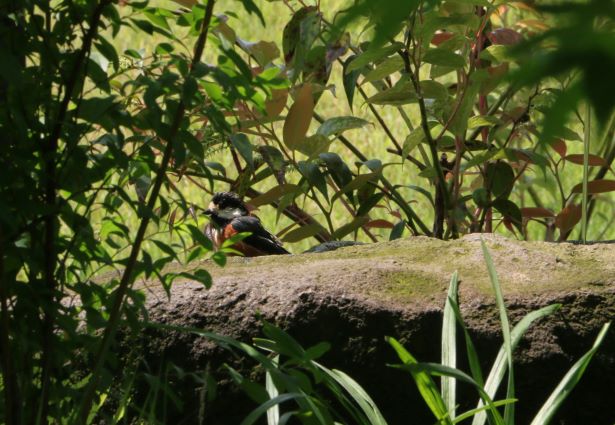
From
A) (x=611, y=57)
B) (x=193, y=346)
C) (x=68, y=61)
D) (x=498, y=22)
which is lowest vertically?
(x=193, y=346)

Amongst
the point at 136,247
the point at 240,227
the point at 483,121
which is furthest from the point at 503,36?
the point at 136,247

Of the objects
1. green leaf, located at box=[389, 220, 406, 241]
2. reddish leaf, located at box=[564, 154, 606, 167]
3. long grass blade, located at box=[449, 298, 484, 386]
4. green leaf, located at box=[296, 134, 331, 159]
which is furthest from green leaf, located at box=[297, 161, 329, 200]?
long grass blade, located at box=[449, 298, 484, 386]

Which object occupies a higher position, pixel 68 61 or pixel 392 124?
pixel 392 124

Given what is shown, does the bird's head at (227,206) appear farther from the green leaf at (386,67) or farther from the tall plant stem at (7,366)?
the tall plant stem at (7,366)

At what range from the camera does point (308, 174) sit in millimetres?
3184

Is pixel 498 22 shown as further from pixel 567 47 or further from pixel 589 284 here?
pixel 567 47

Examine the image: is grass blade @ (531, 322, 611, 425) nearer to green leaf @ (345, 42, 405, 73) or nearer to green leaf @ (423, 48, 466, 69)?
green leaf @ (345, 42, 405, 73)

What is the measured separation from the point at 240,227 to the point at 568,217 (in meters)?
1.42

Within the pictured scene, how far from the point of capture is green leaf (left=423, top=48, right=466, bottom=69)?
2900 millimetres


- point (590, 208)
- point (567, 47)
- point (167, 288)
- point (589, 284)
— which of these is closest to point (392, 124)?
point (590, 208)

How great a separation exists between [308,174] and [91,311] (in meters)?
1.51

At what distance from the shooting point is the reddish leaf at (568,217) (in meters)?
3.53

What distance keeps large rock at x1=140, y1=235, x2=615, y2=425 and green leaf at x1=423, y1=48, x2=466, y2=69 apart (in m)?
0.73

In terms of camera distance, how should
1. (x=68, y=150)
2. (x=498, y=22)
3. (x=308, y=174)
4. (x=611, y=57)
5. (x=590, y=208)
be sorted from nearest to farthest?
(x=611, y=57)
(x=68, y=150)
(x=308, y=174)
(x=590, y=208)
(x=498, y=22)
